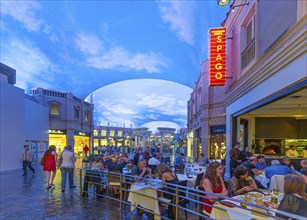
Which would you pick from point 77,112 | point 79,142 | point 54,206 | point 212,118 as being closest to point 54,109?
point 77,112

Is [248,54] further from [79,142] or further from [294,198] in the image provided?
[79,142]

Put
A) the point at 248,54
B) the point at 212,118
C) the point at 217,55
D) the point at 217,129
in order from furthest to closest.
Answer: the point at 212,118, the point at 217,129, the point at 217,55, the point at 248,54

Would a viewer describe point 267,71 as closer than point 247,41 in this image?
Yes

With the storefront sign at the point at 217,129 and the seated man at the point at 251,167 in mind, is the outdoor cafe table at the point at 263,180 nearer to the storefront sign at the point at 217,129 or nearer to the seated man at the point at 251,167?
the seated man at the point at 251,167

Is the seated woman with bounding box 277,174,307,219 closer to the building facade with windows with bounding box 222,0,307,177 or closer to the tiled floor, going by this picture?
the building facade with windows with bounding box 222,0,307,177

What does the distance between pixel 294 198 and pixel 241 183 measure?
1707mm

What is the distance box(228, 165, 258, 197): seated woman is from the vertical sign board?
6.32m

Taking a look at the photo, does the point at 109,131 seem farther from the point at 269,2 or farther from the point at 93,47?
the point at 269,2

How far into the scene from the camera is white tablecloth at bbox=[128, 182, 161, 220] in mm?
5617

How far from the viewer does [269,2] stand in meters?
7.07

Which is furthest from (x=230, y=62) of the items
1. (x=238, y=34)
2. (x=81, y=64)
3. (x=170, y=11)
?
(x=81, y=64)

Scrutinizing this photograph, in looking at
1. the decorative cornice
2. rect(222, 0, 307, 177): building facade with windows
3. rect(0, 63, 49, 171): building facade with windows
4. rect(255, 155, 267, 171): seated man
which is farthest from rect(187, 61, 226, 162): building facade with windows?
rect(0, 63, 49, 171): building facade with windows

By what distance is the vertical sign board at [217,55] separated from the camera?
10781mm

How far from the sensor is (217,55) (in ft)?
35.3
